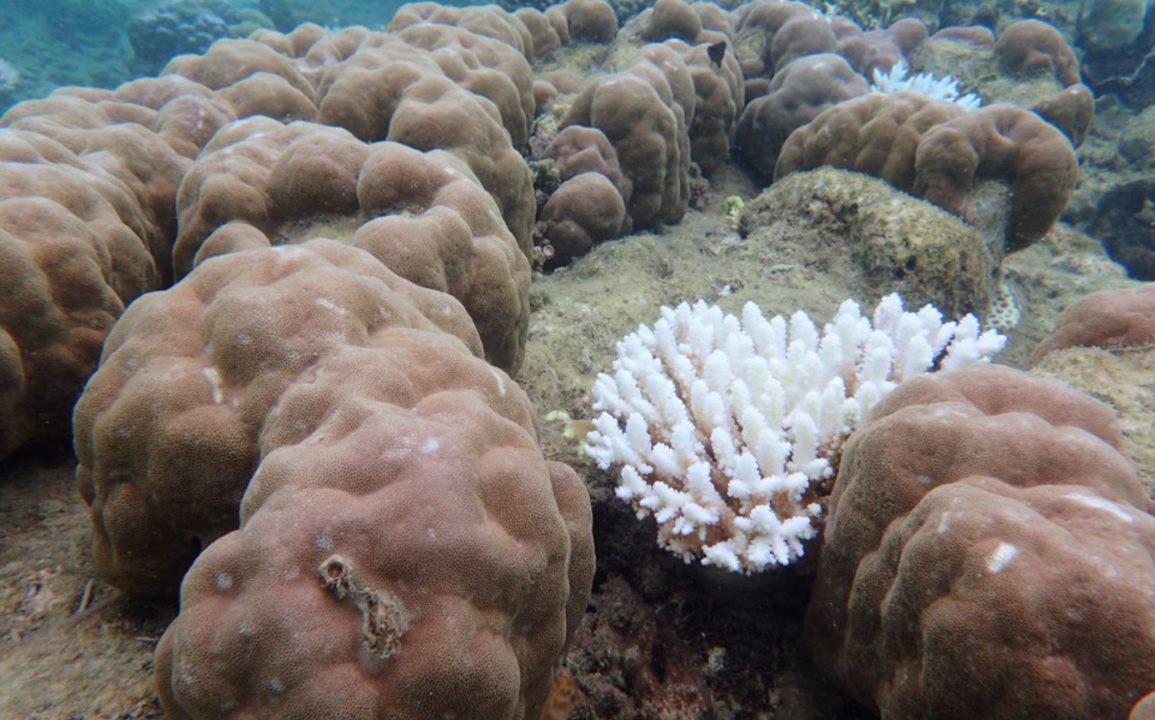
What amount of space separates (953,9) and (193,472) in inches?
669

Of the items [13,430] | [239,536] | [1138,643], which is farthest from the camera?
[13,430]

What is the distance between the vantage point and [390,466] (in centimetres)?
157

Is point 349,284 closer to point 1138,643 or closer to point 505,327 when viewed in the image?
point 505,327

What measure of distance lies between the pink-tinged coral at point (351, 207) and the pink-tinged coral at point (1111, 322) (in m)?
3.10

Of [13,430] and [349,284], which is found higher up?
[349,284]

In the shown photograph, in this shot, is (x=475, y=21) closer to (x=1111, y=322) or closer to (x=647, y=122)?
(x=647, y=122)

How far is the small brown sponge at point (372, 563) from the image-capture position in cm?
137

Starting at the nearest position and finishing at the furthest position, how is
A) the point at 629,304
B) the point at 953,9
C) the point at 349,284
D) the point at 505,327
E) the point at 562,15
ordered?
the point at 349,284 < the point at 505,327 < the point at 629,304 < the point at 562,15 < the point at 953,9

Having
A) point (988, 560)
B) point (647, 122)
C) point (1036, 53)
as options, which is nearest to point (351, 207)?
point (988, 560)

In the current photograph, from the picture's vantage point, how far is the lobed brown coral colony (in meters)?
1.41

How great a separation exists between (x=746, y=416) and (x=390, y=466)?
5.15 ft

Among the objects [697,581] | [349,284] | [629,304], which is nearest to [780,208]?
[629,304]

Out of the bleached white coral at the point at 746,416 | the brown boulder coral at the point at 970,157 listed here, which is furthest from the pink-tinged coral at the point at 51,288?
the brown boulder coral at the point at 970,157

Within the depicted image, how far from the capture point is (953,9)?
510 inches
